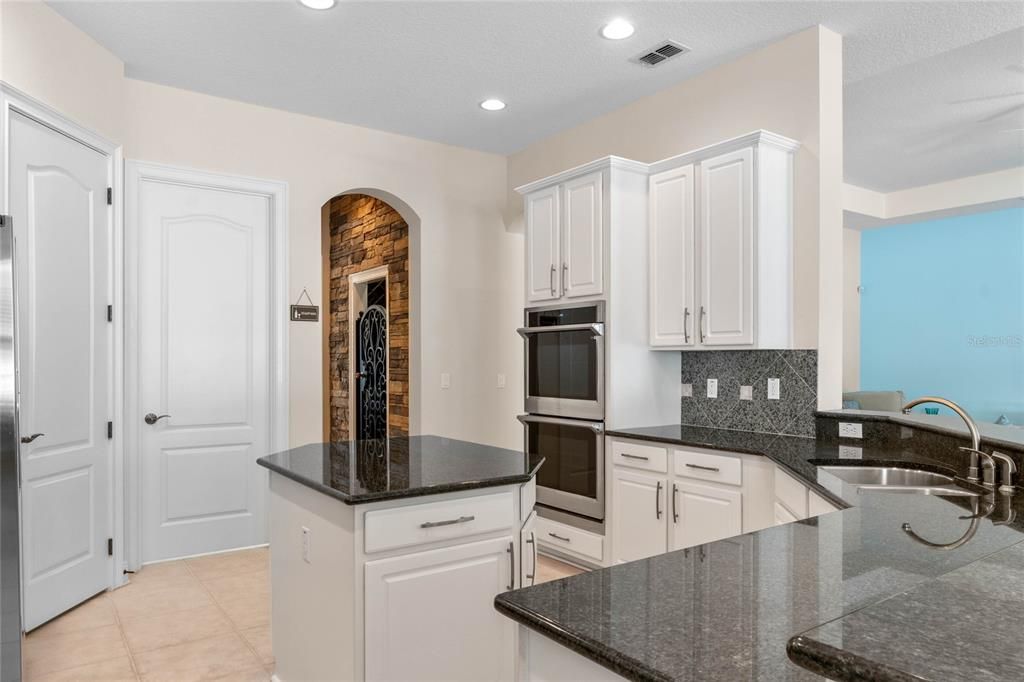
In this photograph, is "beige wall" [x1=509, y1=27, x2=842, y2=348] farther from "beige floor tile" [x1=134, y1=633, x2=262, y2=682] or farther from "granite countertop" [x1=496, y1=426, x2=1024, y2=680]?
"beige floor tile" [x1=134, y1=633, x2=262, y2=682]

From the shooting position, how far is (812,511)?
8.48ft

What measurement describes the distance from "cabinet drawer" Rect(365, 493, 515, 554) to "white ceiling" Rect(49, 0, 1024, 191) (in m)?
2.31

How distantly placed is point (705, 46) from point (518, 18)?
1.04 m

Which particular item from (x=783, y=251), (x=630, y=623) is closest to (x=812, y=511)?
(x=783, y=251)

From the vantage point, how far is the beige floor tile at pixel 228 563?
3.93 meters

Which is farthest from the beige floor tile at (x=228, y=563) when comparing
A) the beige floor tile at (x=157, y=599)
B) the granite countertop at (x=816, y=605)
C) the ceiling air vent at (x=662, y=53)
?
the ceiling air vent at (x=662, y=53)

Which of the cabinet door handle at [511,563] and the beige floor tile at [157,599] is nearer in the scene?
the cabinet door handle at [511,563]

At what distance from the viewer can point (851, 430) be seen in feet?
10.8

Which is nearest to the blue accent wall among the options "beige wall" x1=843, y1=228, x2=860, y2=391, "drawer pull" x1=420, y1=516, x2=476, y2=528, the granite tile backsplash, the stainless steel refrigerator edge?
"beige wall" x1=843, y1=228, x2=860, y2=391

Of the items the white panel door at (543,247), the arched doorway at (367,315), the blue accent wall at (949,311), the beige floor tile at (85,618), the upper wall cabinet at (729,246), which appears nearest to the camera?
the beige floor tile at (85,618)

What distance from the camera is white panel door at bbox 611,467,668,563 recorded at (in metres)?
3.60

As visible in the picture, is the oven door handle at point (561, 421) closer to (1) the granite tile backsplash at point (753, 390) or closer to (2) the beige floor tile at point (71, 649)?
(1) the granite tile backsplash at point (753, 390)

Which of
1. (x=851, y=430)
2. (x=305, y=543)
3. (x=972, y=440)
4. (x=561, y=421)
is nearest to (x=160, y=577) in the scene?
(x=305, y=543)

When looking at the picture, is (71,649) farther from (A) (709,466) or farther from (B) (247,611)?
(A) (709,466)
